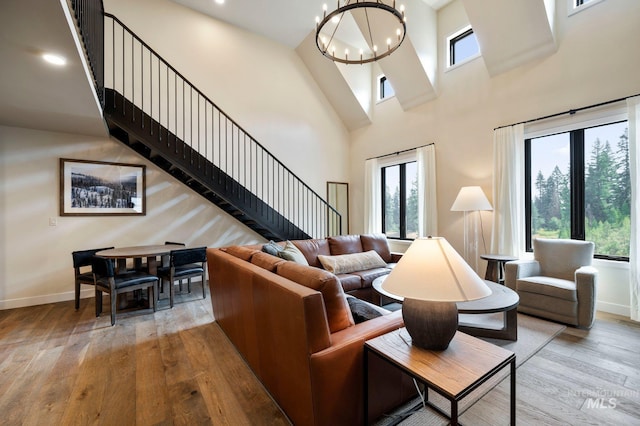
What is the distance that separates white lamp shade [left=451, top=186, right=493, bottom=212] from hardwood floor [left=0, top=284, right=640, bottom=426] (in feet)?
5.98

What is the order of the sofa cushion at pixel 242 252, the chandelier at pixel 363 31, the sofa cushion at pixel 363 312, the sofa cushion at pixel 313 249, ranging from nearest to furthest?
1. the sofa cushion at pixel 363 312
2. the sofa cushion at pixel 242 252
3. the sofa cushion at pixel 313 249
4. the chandelier at pixel 363 31

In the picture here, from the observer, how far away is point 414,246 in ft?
4.82

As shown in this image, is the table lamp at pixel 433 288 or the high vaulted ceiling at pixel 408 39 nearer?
the table lamp at pixel 433 288

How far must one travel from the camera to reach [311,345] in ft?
4.43

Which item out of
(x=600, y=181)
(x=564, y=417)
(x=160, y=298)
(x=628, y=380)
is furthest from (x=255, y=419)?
(x=600, y=181)

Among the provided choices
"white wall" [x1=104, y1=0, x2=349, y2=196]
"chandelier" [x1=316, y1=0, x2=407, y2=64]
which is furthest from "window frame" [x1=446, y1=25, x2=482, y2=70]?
"white wall" [x1=104, y1=0, x2=349, y2=196]

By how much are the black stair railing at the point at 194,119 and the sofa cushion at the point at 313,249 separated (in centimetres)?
134

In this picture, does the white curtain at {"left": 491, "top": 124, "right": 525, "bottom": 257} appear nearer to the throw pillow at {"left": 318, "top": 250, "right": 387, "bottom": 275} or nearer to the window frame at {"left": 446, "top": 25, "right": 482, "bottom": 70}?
the window frame at {"left": 446, "top": 25, "right": 482, "bottom": 70}

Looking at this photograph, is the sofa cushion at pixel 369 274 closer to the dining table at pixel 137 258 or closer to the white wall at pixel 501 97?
the white wall at pixel 501 97

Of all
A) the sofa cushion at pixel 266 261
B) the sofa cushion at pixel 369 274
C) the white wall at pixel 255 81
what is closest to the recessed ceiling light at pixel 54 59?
the sofa cushion at pixel 266 261

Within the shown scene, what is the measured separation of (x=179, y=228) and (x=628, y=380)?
569cm

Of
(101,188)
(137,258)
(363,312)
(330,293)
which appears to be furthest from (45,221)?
(363,312)

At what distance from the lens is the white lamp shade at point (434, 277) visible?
48.8 inches

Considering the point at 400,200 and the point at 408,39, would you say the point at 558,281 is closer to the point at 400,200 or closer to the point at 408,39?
the point at 400,200
